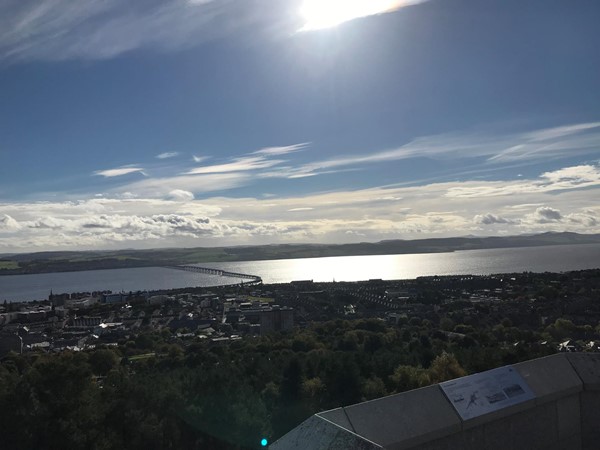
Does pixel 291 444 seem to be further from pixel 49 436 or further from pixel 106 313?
pixel 106 313

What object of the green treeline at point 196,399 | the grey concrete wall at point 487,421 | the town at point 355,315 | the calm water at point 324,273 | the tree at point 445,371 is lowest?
the calm water at point 324,273

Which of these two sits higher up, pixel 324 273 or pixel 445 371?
pixel 445 371

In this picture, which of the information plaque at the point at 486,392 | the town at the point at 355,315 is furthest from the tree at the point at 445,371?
the town at the point at 355,315

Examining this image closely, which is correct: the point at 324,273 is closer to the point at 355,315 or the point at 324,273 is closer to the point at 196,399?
the point at 355,315

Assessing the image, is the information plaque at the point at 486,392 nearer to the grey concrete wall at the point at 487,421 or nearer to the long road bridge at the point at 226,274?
the grey concrete wall at the point at 487,421

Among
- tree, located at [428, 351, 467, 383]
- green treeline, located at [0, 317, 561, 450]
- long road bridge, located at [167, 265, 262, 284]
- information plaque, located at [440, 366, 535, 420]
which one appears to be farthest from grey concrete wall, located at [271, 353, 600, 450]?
long road bridge, located at [167, 265, 262, 284]

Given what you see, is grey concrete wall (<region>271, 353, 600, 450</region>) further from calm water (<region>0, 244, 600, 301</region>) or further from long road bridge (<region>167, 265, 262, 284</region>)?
long road bridge (<region>167, 265, 262, 284</region>)

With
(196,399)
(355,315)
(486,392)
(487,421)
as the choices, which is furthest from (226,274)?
(487,421)
